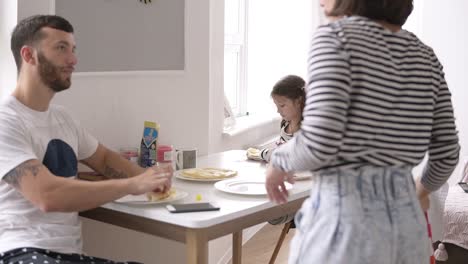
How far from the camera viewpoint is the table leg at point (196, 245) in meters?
1.74

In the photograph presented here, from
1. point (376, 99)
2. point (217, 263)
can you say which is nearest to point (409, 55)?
point (376, 99)

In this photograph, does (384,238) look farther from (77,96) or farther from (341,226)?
(77,96)

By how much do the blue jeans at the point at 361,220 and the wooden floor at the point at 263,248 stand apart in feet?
7.82

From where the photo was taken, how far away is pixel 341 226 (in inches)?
47.9

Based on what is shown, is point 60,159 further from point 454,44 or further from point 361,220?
point 454,44

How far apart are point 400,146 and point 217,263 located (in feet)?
7.83

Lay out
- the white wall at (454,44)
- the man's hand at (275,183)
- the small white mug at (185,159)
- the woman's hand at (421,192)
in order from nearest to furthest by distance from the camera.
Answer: the man's hand at (275,183)
the woman's hand at (421,192)
the small white mug at (185,159)
the white wall at (454,44)

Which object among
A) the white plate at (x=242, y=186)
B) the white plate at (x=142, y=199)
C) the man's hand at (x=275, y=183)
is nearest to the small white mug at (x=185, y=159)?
the white plate at (x=242, y=186)

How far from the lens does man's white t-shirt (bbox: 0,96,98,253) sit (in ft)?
5.77

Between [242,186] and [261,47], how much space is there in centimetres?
268

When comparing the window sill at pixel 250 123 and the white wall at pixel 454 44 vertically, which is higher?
the white wall at pixel 454 44

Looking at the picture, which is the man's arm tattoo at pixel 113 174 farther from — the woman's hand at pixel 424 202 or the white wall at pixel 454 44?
the white wall at pixel 454 44

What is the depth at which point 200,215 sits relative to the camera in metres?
1.78

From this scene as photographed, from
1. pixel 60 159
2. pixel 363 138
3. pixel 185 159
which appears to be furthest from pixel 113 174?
pixel 363 138
